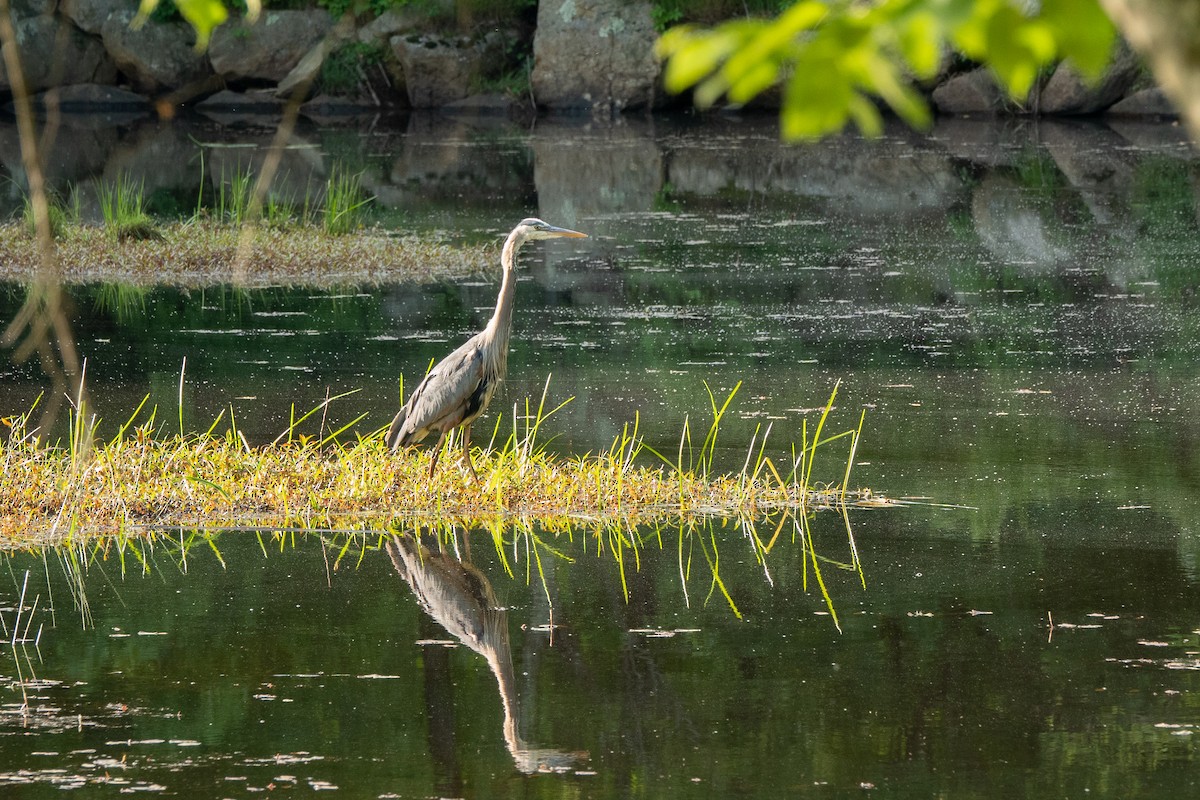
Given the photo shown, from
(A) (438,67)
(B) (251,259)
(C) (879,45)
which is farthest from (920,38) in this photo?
(A) (438,67)

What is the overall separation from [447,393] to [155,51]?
24692mm

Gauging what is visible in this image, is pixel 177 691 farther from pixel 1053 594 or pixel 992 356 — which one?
Result: pixel 992 356

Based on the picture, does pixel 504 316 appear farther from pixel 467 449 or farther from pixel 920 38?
pixel 920 38

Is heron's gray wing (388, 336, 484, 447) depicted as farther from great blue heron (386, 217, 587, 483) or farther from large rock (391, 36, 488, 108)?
large rock (391, 36, 488, 108)

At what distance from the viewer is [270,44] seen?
29.6m

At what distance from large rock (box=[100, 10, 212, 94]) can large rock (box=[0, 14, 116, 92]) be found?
37 centimetres

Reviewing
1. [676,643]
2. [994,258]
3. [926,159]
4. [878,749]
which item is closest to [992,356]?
[994,258]

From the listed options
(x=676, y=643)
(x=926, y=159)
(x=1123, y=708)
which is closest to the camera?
(x=1123, y=708)

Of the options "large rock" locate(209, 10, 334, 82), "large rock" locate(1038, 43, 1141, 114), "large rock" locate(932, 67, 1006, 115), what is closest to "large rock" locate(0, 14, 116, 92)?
"large rock" locate(209, 10, 334, 82)

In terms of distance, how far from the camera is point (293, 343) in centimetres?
1038

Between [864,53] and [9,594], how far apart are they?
4387 mm

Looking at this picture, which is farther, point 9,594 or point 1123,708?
point 9,594

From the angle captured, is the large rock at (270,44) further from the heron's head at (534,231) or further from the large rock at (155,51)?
the heron's head at (534,231)

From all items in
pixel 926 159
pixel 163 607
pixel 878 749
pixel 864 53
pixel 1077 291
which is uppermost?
pixel 926 159
